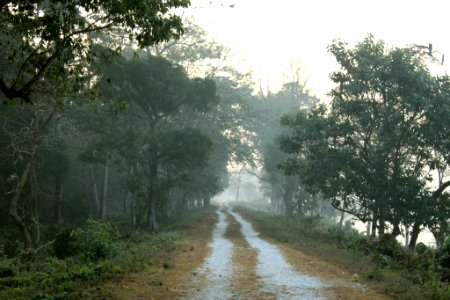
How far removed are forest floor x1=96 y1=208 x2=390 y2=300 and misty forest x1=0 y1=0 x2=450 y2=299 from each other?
2.8 inches

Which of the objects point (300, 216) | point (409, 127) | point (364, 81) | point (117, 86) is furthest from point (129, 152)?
point (300, 216)

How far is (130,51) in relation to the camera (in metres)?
42.4

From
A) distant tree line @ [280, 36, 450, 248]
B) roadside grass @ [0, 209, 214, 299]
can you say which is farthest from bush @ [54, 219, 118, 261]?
distant tree line @ [280, 36, 450, 248]

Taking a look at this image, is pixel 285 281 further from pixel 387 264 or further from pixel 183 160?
pixel 183 160

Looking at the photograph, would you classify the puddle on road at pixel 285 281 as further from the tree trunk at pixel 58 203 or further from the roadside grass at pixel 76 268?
the tree trunk at pixel 58 203

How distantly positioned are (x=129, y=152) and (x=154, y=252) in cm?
1225

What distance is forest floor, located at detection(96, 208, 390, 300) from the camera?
1071 centimetres

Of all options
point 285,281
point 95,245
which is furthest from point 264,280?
point 95,245

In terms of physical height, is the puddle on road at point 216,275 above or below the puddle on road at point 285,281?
below

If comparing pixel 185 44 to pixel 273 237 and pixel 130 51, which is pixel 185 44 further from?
pixel 273 237

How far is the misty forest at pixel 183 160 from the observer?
11.0 m

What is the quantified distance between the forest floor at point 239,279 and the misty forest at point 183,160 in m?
0.07

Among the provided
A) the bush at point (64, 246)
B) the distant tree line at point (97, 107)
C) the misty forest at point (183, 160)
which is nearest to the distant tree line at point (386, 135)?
the misty forest at point (183, 160)

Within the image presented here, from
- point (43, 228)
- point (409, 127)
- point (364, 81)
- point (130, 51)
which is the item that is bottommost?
point (43, 228)
